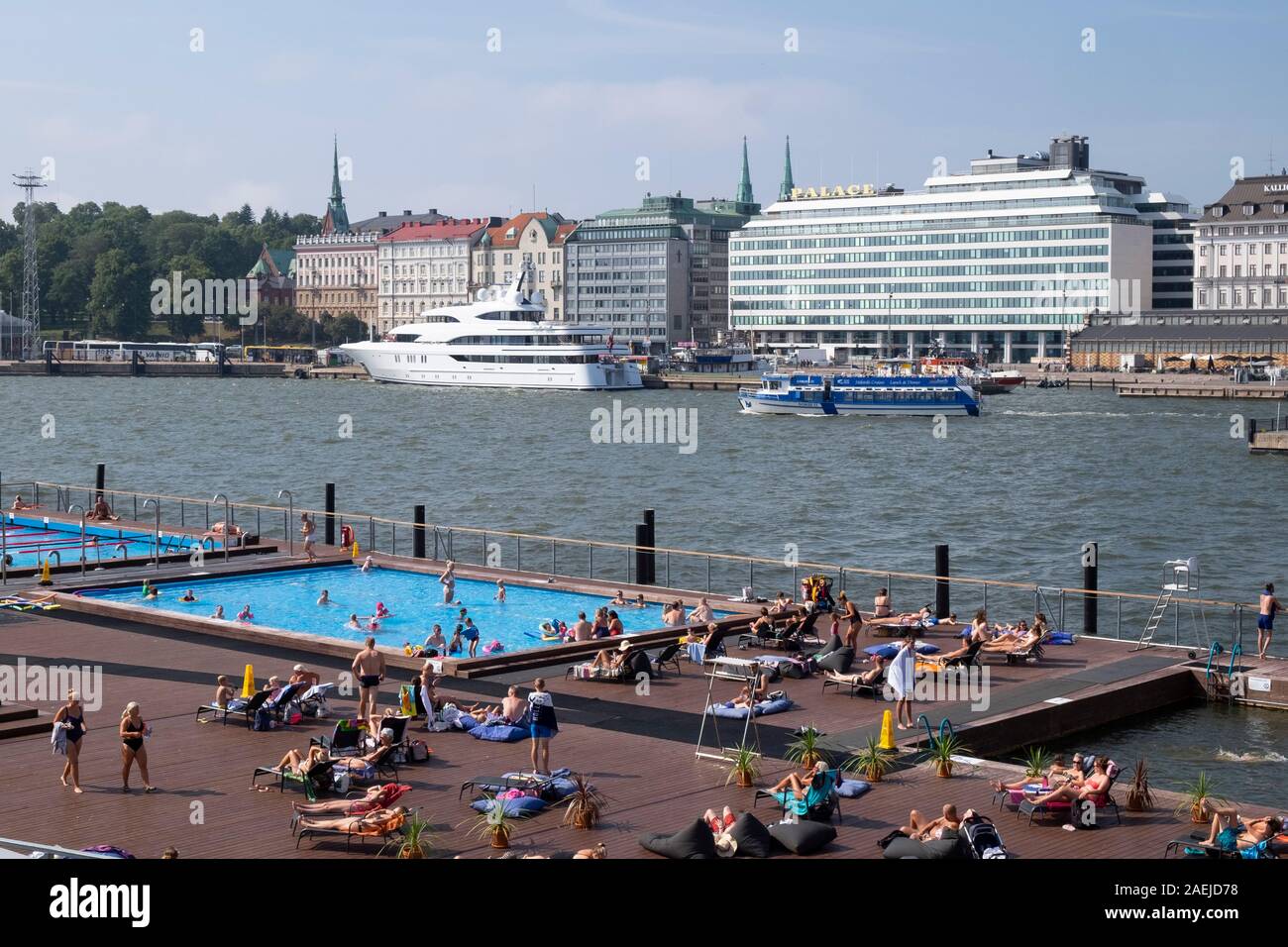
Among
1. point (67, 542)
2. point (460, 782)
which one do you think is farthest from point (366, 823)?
point (67, 542)


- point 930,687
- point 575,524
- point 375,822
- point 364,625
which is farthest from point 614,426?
point 375,822

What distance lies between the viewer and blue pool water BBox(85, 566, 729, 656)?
98.4 ft

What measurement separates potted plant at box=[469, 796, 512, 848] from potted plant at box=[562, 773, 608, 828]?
0.63m

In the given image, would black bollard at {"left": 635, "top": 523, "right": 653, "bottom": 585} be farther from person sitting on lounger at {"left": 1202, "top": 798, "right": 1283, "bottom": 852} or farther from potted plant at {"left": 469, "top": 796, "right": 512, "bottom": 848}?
person sitting on lounger at {"left": 1202, "top": 798, "right": 1283, "bottom": 852}

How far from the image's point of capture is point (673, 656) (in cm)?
2489

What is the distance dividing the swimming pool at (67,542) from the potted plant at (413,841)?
69.8 feet

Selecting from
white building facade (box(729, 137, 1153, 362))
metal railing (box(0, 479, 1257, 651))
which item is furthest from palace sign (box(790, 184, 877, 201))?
metal railing (box(0, 479, 1257, 651))

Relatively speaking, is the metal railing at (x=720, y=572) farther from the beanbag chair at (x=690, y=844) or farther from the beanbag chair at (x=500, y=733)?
the beanbag chair at (x=690, y=844)

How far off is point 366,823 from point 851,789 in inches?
204

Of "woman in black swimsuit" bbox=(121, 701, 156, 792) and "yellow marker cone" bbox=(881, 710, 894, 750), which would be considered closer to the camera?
"woman in black swimsuit" bbox=(121, 701, 156, 792)

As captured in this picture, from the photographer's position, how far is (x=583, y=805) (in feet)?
53.7
